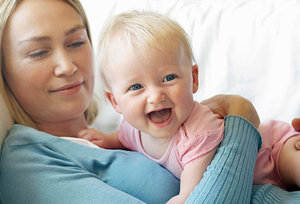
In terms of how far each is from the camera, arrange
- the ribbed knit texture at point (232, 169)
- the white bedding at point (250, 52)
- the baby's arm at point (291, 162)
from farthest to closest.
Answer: the white bedding at point (250, 52), the baby's arm at point (291, 162), the ribbed knit texture at point (232, 169)

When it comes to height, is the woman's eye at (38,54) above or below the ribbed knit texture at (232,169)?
above

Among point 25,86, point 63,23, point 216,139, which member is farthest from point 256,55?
point 25,86

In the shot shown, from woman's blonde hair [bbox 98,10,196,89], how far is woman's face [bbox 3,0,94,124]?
24 cm

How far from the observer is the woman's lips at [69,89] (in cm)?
129

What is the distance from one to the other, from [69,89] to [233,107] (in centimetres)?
55

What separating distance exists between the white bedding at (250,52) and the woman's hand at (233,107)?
0.38m

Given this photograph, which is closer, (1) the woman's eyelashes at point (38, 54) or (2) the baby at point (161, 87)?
(2) the baby at point (161, 87)

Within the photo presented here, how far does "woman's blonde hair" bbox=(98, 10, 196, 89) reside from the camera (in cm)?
99

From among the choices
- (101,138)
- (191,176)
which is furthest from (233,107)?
(101,138)

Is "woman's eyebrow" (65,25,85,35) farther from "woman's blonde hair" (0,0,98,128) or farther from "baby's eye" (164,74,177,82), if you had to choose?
"baby's eye" (164,74,177,82)

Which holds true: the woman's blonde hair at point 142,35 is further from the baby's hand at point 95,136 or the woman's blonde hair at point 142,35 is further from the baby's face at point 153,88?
the baby's hand at point 95,136

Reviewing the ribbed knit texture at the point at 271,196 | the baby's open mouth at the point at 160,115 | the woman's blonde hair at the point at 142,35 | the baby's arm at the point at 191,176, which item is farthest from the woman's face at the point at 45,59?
the ribbed knit texture at the point at 271,196

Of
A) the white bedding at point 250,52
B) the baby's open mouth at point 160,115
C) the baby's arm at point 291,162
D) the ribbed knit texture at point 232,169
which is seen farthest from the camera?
the white bedding at point 250,52

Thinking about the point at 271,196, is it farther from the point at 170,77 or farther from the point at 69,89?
the point at 69,89
